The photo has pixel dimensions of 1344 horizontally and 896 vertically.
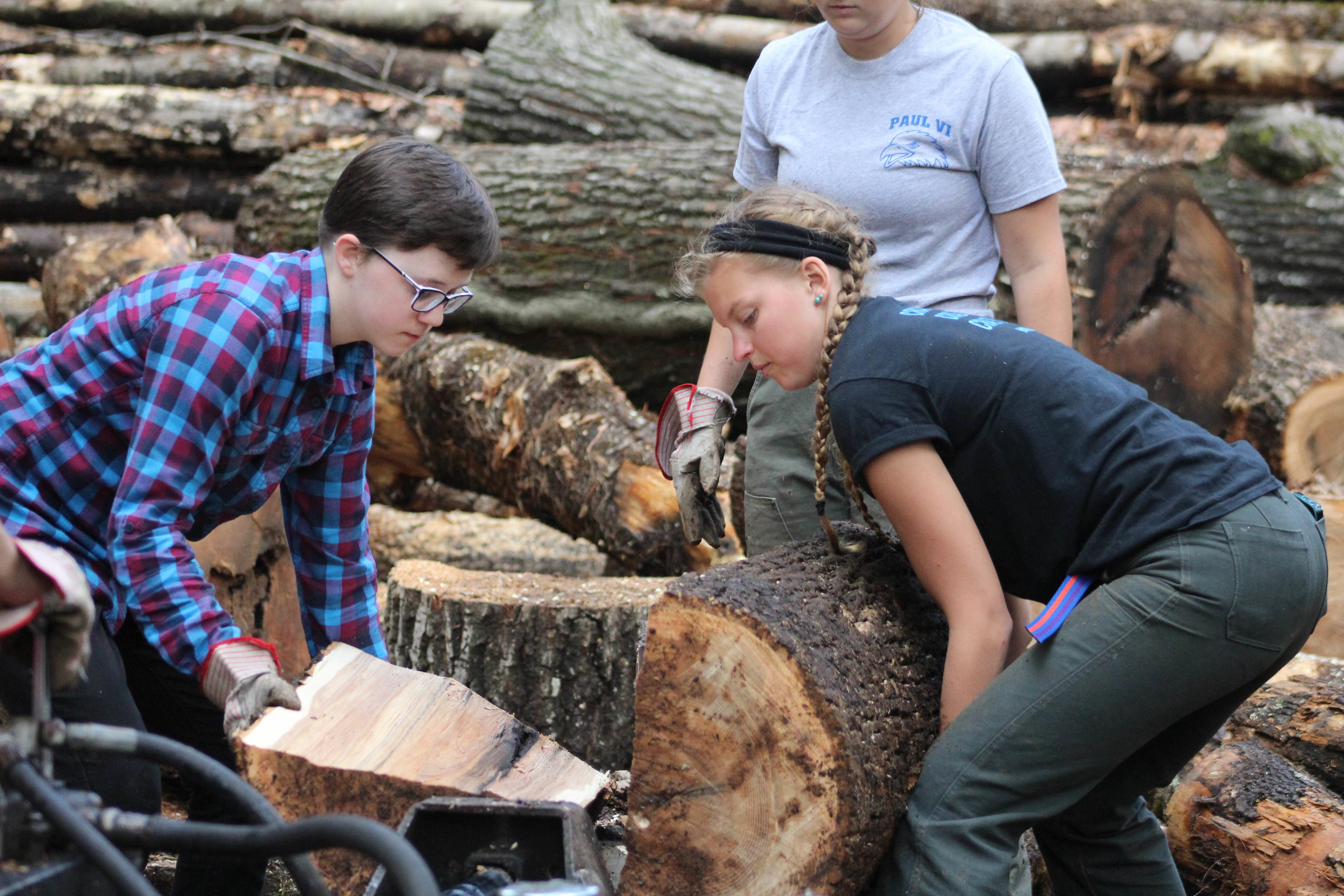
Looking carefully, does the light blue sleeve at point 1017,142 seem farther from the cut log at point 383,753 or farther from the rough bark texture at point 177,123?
the rough bark texture at point 177,123

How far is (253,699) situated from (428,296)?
767 mm

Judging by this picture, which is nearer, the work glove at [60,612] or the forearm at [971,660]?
the work glove at [60,612]

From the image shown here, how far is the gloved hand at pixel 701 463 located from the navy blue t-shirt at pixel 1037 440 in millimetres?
608

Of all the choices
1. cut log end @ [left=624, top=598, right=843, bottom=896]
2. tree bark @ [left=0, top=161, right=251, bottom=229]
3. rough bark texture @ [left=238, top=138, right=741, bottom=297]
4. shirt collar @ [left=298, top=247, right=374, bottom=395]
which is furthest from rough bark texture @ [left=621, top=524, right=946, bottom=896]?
tree bark @ [left=0, top=161, right=251, bottom=229]

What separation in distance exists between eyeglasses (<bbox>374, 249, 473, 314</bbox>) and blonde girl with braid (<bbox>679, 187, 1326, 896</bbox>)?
0.56 metres

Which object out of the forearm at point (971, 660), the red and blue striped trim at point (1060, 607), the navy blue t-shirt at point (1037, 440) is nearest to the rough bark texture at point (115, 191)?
the navy blue t-shirt at point (1037, 440)

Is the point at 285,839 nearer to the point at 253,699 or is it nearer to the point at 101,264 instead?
the point at 253,699

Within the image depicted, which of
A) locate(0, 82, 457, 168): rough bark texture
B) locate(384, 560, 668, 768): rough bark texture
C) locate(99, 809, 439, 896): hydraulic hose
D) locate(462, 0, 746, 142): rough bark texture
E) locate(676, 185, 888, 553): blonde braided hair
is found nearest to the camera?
locate(99, 809, 439, 896): hydraulic hose

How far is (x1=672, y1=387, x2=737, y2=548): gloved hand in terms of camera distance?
7.98 ft

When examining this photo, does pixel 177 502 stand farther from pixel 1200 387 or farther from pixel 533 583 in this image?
pixel 1200 387

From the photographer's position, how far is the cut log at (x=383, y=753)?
1.85 metres

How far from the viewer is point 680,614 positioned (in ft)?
5.91

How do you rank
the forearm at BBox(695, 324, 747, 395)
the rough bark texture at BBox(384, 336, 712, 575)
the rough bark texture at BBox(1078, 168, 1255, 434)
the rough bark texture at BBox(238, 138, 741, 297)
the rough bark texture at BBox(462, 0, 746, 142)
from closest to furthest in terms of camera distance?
1. the forearm at BBox(695, 324, 747, 395)
2. the rough bark texture at BBox(384, 336, 712, 575)
3. the rough bark texture at BBox(1078, 168, 1255, 434)
4. the rough bark texture at BBox(238, 138, 741, 297)
5. the rough bark texture at BBox(462, 0, 746, 142)

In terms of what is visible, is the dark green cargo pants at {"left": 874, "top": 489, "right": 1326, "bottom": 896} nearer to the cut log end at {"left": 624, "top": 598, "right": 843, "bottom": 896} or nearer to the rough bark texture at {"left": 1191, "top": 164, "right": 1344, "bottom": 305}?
the cut log end at {"left": 624, "top": 598, "right": 843, "bottom": 896}
